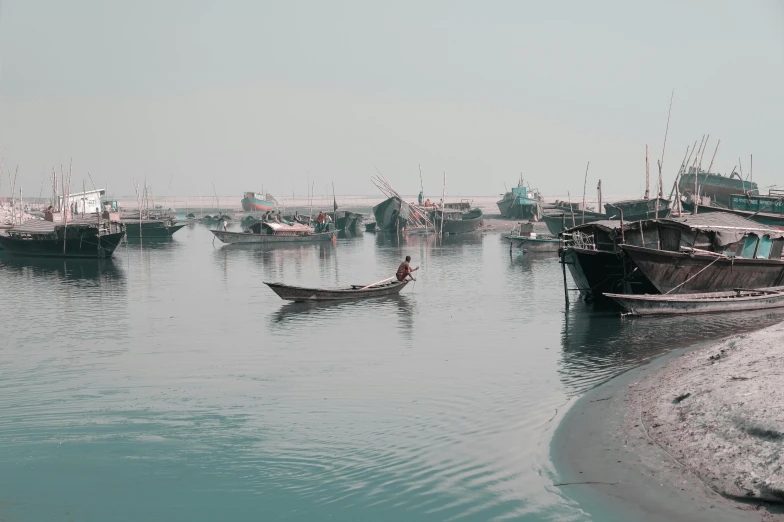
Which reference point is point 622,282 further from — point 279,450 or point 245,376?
point 279,450

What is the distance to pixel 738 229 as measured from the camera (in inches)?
1278

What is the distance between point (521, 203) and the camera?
405 feet

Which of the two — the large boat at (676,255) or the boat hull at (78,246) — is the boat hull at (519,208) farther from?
the large boat at (676,255)

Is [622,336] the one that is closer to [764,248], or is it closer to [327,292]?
[764,248]

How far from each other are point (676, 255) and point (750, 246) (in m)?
4.75

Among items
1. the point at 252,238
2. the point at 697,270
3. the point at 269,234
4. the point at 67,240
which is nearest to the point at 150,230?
the point at 252,238

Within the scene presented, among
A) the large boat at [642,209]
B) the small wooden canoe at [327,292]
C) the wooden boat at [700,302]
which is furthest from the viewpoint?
the large boat at [642,209]

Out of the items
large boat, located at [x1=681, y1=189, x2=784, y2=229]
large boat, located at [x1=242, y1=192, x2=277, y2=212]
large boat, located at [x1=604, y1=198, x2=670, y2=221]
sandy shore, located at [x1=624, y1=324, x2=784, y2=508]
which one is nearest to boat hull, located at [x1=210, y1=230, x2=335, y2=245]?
large boat, located at [x1=604, y1=198, x2=670, y2=221]

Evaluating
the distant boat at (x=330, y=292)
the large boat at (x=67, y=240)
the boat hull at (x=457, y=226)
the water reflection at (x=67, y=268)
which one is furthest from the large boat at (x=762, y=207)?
the boat hull at (x=457, y=226)

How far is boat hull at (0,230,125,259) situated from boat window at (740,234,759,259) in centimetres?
4755

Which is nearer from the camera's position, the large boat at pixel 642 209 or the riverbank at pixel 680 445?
the riverbank at pixel 680 445

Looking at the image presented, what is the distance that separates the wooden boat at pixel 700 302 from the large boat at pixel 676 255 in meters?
1.03

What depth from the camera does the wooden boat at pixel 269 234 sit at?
83938 mm

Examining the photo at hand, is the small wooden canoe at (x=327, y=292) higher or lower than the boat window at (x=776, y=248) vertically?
lower
